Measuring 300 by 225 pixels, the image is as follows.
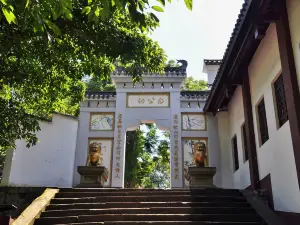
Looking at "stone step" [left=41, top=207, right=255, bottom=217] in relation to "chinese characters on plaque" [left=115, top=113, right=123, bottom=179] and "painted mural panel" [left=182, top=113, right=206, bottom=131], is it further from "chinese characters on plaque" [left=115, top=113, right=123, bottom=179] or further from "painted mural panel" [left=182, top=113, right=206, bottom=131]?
"painted mural panel" [left=182, top=113, right=206, bottom=131]

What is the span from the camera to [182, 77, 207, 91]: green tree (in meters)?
19.1

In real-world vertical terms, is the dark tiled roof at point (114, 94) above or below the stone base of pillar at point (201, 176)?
above

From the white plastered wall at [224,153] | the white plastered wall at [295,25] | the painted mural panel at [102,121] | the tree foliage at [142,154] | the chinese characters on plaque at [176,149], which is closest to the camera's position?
the white plastered wall at [295,25]

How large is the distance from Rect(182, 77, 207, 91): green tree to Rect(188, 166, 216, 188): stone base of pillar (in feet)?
35.1

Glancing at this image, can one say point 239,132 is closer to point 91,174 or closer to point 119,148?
point 119,148

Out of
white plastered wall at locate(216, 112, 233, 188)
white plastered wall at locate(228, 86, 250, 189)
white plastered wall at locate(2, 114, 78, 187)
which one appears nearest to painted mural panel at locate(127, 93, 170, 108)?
white plastered wall at locate(216, 112, 233, 188)

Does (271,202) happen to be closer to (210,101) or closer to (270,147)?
(270,147)

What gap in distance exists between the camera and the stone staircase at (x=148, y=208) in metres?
5.49

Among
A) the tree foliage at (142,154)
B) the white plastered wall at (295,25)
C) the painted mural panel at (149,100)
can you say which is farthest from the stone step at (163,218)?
the tree foliage at (142,154)

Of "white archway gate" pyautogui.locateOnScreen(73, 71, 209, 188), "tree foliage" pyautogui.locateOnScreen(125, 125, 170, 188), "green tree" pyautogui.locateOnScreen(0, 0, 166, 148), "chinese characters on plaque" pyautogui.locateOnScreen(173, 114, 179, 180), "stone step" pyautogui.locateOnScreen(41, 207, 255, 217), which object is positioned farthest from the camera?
"tree foliage" pyautogui.locateOnScreen(125, 125, 170, 188)

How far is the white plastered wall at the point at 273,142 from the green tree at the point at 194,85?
413 inches

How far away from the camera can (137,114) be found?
12.0 meters

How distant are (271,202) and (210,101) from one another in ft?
15.2

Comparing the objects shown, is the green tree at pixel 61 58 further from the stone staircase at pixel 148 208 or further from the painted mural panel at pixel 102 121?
the painted mural panel at pixel 102 121
